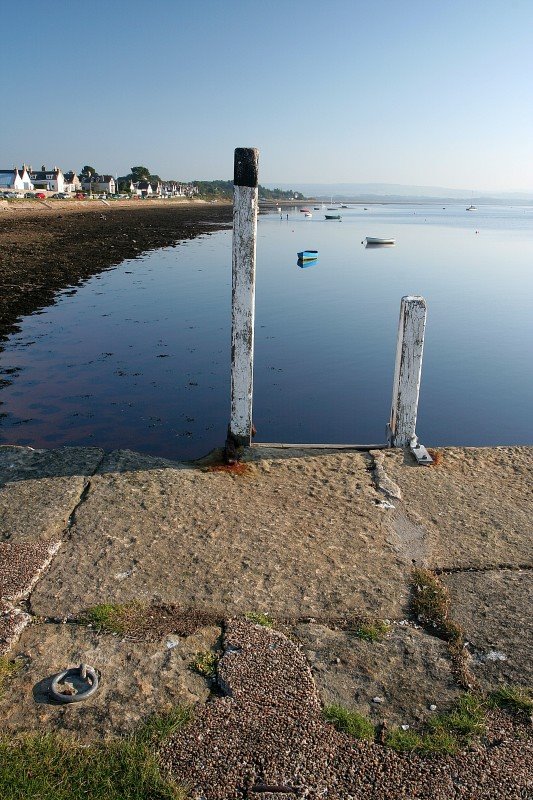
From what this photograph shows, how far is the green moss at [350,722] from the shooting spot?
275 cm

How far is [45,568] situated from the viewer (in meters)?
3.95

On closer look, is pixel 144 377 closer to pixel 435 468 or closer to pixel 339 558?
pixel 435 468

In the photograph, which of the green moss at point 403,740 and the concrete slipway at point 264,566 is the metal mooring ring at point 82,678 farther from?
the green moss at point 403,740

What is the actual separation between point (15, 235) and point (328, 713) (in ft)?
122

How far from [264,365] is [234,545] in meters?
9.38

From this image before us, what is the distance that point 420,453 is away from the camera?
19.5 feet

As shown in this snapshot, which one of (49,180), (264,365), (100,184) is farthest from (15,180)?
(264,365)

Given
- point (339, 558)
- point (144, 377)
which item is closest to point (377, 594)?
point (339, 558)

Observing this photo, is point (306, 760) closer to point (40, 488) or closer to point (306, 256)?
point (40, 488)

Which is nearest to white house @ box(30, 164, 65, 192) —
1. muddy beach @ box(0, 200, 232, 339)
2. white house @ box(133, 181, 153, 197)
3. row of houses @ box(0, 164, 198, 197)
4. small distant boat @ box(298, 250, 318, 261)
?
row of houses @ box(0, 164, 198, 197)

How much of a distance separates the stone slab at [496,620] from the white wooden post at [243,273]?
2.65 metres

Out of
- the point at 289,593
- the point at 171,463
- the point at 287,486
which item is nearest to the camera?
the point at 289,593

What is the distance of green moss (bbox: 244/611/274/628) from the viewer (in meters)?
3.49

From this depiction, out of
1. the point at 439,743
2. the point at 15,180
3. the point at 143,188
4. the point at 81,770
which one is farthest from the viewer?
the point at 143,188
